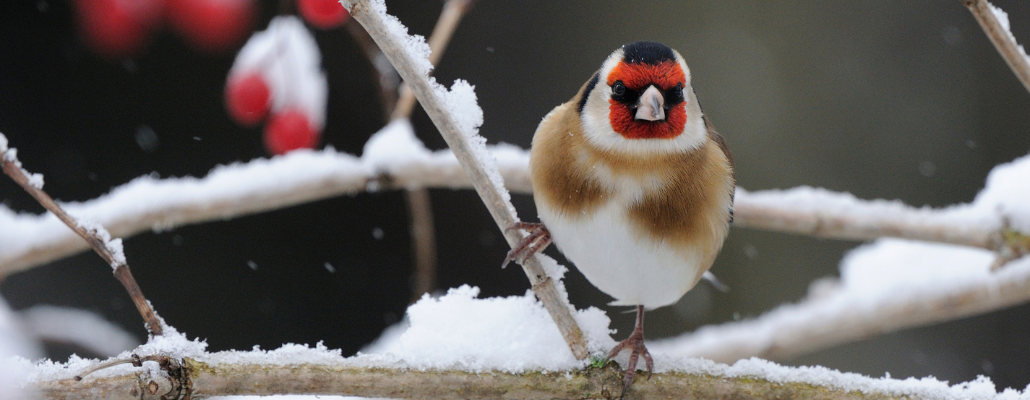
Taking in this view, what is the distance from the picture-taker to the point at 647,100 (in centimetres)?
99

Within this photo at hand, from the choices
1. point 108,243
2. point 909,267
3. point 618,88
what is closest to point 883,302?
point 909,267

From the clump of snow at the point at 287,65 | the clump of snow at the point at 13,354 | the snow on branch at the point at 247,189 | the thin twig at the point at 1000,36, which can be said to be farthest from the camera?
the clump of snow at the point at 287,65

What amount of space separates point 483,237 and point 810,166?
1.33 m

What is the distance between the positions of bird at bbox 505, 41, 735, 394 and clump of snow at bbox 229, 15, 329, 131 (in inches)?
21.3

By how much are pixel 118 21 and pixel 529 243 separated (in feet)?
2.90

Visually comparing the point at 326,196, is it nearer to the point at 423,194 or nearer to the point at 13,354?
the point at 423,194

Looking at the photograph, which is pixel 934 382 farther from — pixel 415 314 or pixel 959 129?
pixel 959 129

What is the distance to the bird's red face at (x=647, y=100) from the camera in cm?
98

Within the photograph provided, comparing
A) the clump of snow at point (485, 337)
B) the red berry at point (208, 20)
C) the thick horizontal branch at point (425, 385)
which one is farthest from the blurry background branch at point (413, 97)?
the thick horizontal branch at point (425, 385)

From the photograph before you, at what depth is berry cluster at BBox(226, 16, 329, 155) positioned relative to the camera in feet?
4.69

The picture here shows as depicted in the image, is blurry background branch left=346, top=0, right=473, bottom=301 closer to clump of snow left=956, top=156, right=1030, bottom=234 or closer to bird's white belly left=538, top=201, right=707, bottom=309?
bird's white belly left=538, top=201, right=707, bottom=309

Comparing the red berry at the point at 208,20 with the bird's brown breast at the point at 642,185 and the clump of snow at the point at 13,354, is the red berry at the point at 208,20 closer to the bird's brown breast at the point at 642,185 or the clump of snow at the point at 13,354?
the clump of snow at the point at 13,354

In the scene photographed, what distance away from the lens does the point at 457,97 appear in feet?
2.92

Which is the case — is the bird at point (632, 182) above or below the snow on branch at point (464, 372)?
above
